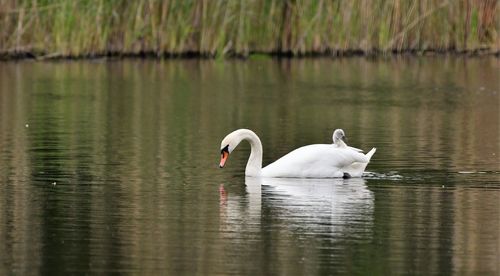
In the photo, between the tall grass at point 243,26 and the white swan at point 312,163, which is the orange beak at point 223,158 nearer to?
the white swan at point 312,163

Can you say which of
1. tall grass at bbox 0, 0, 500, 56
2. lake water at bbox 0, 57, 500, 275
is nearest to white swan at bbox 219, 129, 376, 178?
lake water at bbox 0, 57, 500, 275

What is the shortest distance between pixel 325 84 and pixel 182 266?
702 inches

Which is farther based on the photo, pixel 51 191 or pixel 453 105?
pixel 453 105

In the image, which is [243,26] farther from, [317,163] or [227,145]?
[317,163]

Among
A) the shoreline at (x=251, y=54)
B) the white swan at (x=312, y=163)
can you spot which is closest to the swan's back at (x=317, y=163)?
the white swan at (x=312, y=163)

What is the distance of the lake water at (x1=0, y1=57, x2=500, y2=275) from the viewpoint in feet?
34.7

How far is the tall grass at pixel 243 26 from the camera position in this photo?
30.5 metres

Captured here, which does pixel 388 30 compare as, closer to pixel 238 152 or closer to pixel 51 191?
pixel 238 152

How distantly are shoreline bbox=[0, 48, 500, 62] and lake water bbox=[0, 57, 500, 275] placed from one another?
3547 mm

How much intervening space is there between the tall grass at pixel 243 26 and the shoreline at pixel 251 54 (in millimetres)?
80

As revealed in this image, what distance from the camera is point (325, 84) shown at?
1093 inches

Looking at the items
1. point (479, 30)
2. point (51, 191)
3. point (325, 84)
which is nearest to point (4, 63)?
point (325, 84)

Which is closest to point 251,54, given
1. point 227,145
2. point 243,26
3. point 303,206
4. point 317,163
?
point 243,26

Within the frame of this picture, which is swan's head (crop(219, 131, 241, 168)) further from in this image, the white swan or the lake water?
the lake water
